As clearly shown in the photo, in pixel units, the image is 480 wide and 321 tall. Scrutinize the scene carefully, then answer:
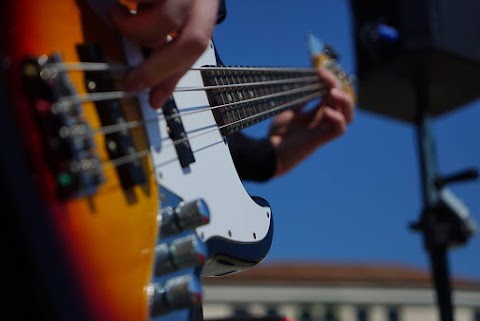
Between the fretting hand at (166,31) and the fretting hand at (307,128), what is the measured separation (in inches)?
23.8

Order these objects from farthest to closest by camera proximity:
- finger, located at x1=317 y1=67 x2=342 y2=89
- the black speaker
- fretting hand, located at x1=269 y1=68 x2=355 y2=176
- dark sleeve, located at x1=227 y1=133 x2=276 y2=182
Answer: the black speaker
finger, located at x1=317 y1=67 x2=342 y2=89
fretting hand, located at x1=269 y1=68 x2=355 y2=176
dark sleeve, located at x1=227 y1=133 x2=276 y2=182

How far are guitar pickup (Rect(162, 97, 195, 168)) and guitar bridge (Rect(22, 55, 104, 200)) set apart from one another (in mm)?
122

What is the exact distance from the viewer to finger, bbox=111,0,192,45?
1.71 ft

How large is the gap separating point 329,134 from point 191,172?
2.13 feet

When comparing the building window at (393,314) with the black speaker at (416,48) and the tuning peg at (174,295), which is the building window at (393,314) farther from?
the tuning peg at (174,295)

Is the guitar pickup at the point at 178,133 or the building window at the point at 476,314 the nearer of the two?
the guitar pickup at the point at 178,133

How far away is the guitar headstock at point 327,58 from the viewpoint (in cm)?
144

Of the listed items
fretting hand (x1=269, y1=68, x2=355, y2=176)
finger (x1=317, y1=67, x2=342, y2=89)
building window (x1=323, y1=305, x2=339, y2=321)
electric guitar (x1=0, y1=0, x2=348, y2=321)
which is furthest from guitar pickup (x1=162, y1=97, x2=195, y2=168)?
building window (x1=323, y1=305, x2=339, y2=321)

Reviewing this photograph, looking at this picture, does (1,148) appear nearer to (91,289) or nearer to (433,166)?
(91,289)

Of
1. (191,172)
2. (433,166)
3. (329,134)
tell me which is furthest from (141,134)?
(433,166)

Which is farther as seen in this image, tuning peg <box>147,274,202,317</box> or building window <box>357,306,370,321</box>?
building window <box>357,306,370,321</box>

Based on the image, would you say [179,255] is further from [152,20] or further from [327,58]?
[327,58]

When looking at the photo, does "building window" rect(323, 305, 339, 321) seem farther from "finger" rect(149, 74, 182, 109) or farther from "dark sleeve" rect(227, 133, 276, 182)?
"finger" rect(149, 74, 182, 109)

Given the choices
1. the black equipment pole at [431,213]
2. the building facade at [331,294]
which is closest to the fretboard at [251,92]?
the black equipment pole at [431,213]
